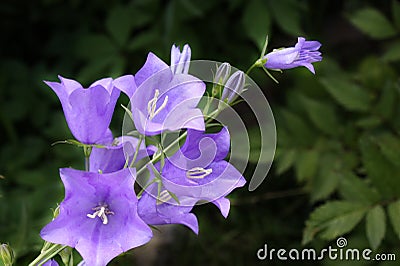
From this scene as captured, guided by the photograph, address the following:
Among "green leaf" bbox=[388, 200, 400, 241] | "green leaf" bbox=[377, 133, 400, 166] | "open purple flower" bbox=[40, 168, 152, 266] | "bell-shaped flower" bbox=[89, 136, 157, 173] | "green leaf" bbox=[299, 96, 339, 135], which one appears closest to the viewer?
"open purple flower" bbox=[40, 168, 152, 266]

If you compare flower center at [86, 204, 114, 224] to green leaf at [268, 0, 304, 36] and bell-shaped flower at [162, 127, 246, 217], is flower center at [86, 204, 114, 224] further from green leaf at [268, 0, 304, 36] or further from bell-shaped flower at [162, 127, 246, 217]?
green leaf at [268, 0, 304, 36]

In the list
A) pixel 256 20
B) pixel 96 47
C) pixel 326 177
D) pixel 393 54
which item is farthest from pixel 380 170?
pixel 96 47

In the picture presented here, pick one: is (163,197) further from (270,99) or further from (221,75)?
(270,99)

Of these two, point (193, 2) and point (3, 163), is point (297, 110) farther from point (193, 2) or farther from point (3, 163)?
point (3, 163)

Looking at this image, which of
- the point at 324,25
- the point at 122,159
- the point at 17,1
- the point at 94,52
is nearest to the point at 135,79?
the point at 122,159

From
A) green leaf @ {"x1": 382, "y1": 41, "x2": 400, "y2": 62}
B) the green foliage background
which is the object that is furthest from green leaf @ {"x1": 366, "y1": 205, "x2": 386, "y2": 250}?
green leaf @ {"x1": 382, "y1": 41, "x2": 400, "y2": 62}

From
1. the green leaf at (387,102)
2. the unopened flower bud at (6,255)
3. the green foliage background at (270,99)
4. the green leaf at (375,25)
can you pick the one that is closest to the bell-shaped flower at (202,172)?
the unopened flower bud at (6,255)
